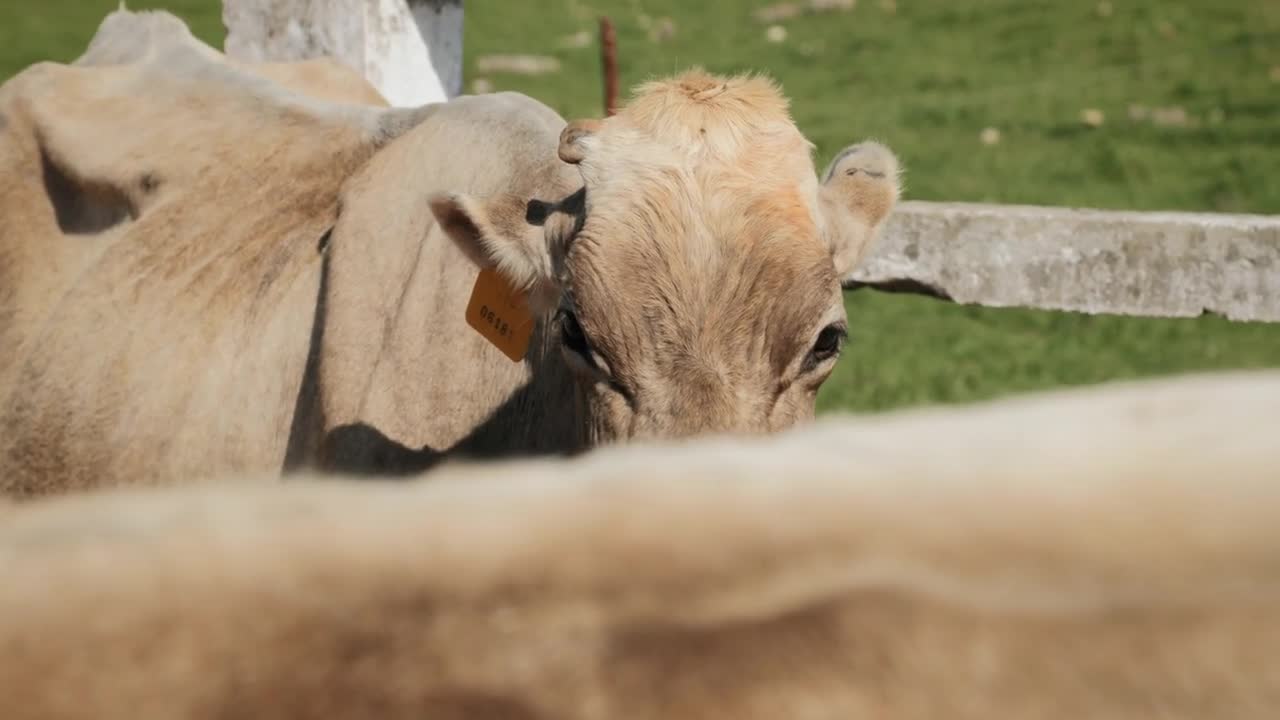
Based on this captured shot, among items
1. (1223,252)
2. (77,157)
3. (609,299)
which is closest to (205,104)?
(77,157)

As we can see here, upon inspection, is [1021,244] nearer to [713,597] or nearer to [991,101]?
[713,597]

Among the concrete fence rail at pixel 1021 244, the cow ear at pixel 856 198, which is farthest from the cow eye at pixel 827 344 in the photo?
the concrete fence rail at pixel 1021 244

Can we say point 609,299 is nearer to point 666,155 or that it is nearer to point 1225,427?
point 666,155

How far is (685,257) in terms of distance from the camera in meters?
3.01

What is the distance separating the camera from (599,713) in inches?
33.8

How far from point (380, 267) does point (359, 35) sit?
1.70 metres

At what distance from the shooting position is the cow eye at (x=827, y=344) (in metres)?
3.10

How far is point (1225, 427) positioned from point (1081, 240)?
376 cm

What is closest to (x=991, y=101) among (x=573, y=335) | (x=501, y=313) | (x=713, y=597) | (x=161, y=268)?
(x=161, y=268)

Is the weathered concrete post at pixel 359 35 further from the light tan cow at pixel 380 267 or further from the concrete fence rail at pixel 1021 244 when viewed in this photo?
the light tan cow at pixel 380 267

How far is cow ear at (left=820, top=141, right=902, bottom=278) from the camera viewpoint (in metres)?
3.44

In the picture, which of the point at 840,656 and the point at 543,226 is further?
the point at 543,226

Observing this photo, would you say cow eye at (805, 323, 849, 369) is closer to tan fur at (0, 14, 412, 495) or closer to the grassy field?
tan fur at (0, 14, 412, 495)

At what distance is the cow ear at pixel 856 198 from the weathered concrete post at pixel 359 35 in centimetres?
210
